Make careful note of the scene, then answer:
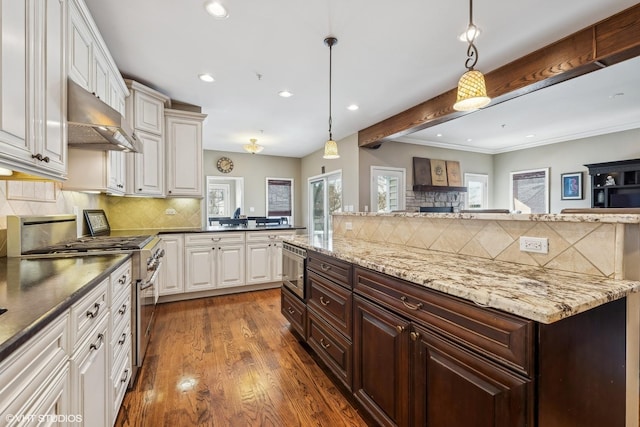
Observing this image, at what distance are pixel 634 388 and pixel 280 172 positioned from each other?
6.91 meters

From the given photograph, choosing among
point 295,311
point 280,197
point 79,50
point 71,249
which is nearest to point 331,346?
point 295,311

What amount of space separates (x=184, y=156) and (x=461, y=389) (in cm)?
374

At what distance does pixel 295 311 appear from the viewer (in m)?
2.62

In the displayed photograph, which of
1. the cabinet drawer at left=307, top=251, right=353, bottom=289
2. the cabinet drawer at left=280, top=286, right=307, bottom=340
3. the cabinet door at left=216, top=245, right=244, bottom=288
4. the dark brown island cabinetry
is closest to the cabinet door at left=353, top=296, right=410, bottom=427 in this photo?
the dark brown island cabinetry

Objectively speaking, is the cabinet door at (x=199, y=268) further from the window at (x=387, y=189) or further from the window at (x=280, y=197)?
the window at (x=280, y=197)

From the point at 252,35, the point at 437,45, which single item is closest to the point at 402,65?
the point at 437,45

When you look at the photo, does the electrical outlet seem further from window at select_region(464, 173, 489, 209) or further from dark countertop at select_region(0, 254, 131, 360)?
window at select_region(464, 173, 489, 209)

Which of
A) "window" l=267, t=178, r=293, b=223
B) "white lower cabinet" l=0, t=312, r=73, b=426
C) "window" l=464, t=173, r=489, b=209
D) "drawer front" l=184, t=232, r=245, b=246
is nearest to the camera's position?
"white lower cabinet" l=0, t=312, r=73, b=426

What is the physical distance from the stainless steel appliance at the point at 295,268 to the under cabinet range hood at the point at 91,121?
157 cm

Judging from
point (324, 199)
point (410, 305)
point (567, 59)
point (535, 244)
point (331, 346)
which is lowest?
point (331, 346)

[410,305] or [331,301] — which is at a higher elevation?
[410,305]

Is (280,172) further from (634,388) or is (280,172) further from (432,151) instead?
(634,388)

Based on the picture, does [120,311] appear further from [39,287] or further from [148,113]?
[148,113]

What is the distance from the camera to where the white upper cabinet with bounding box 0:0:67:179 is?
113 cm
